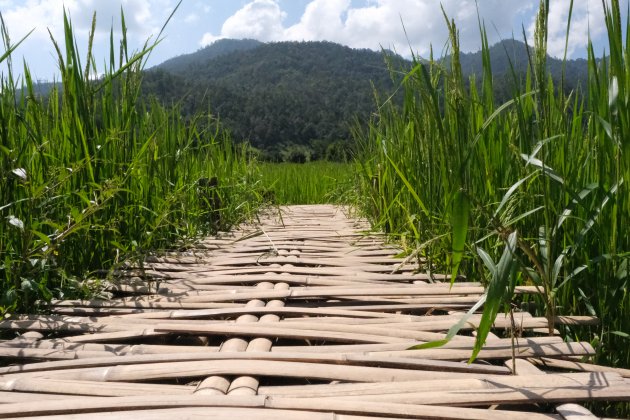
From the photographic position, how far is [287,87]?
78000 millimetres

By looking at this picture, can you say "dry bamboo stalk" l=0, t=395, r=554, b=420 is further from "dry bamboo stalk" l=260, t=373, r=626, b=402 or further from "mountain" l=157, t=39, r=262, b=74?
"mountain" l=157, t=39, r=262, b=74

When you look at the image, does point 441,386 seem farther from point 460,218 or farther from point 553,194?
point 553,194

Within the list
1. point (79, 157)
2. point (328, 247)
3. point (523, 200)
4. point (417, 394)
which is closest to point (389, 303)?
point (523, 200)

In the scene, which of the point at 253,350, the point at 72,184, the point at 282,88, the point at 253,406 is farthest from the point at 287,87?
the point at 253,406

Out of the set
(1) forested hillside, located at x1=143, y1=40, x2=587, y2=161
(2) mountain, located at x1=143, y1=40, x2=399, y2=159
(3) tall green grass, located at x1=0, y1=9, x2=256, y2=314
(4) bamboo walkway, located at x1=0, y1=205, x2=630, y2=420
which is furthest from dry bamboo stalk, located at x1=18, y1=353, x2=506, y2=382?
(2) mountain, located at x1=143, y1=40, x2=399, y2=159

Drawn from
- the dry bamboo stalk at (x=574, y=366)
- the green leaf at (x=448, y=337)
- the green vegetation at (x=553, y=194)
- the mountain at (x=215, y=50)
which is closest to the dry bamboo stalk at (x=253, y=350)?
the green leaf at (x=448, y=337)

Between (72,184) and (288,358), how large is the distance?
1.12 m

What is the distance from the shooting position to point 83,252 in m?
1.77

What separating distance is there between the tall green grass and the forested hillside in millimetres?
1067

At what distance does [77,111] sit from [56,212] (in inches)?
14.1

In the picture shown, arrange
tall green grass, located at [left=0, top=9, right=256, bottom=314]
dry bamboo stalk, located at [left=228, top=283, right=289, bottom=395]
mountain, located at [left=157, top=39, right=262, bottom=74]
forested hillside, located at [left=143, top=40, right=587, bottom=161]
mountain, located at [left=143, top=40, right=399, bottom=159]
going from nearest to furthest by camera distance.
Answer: dry bamboo stalk, located at [left=228, top=283, right=289, bottom=395]
tall green grass, located at [left=0, top=9, right=256, bottom=314]
forested hillside, located at [left=143, top=40, right=587, bottom=161]
mountain, located at [left=143, top=40, right=399, bottom=159]
mountain, located at [left=157, top=39, right=262, bottom=74]

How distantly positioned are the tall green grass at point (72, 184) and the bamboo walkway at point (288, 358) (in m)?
0.16

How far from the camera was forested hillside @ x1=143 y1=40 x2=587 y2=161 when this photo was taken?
96.6 feet

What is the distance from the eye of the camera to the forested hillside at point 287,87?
2944cm
